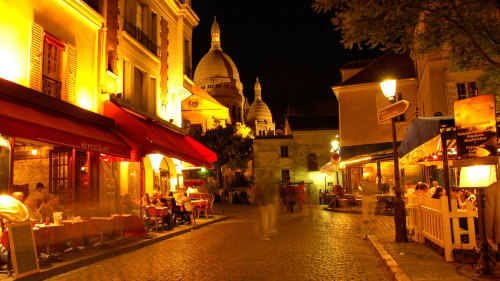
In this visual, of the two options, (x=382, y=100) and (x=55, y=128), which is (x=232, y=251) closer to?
(x=55, y=128)

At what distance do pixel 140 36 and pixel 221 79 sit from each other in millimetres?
78332

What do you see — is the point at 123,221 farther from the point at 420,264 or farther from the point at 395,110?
the point at 420,264

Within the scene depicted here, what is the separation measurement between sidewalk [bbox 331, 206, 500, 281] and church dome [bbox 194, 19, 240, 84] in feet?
295

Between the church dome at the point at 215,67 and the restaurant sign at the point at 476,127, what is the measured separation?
91063mm

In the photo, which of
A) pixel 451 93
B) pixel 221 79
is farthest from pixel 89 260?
pixel 221 79

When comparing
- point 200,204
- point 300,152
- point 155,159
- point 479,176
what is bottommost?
point 200,204

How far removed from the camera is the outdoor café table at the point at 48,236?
890cm

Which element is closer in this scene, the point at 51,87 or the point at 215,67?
the point at 51,87

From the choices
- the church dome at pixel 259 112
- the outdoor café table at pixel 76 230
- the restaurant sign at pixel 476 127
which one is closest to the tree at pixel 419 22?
the restaurant sign at pixel 476 127

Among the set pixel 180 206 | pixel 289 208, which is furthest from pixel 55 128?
pixel 289 208

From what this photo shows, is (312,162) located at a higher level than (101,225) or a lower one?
higher

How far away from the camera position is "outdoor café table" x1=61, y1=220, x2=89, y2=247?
10266 mm

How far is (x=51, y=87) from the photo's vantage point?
42.5ft

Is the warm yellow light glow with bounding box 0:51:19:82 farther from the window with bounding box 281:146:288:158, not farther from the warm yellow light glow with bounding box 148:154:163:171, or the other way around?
the window with bounding box 281:146:288:158
